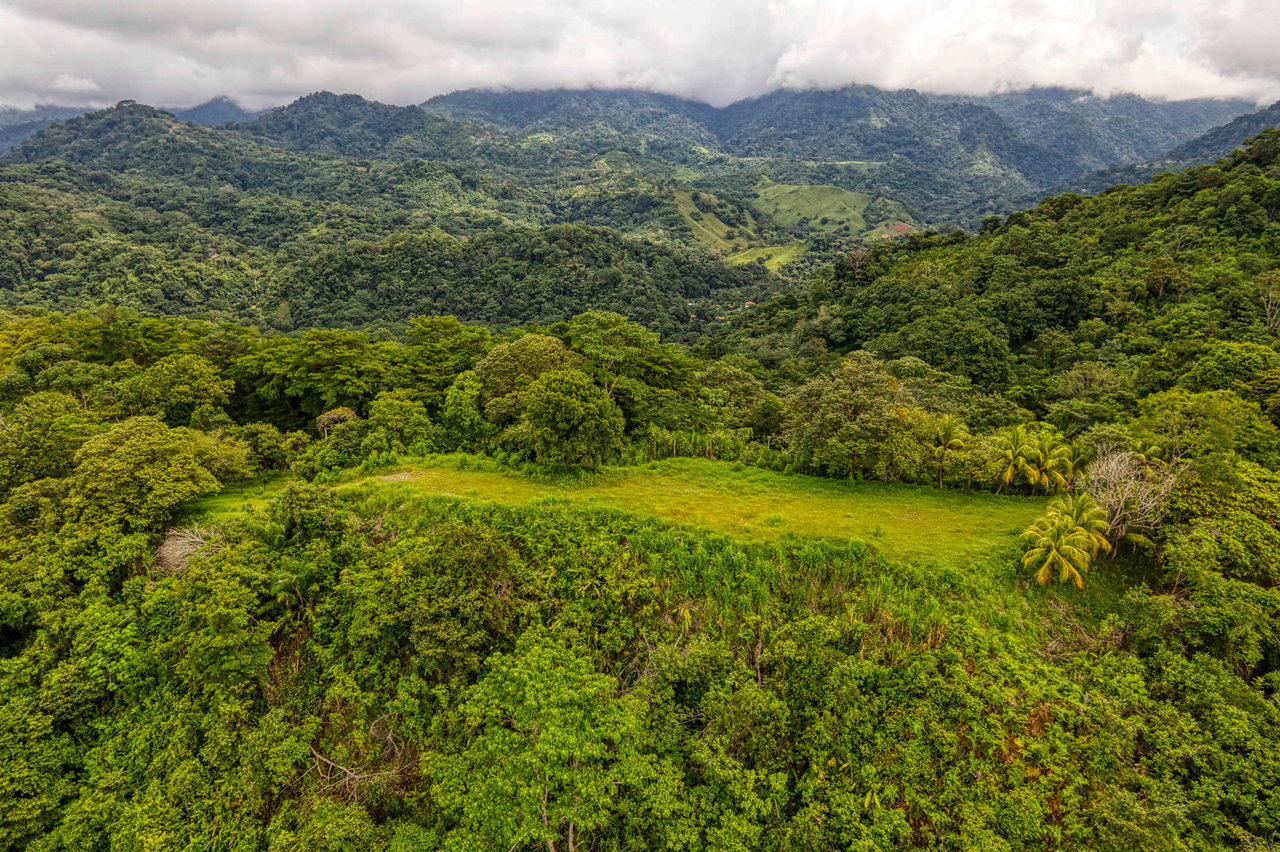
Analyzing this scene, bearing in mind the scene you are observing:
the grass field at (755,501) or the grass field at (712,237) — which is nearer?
the grass field at (755,501)

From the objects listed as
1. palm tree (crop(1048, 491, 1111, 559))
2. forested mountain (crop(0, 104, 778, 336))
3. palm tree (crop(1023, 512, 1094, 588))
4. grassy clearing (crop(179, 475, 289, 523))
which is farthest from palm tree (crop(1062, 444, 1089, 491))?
forested mountain (crop(0, 104, 778, 336))

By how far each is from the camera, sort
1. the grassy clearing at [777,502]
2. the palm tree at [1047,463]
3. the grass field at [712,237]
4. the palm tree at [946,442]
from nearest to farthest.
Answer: the grassy clearing at [777,502] < the palm tree at [1047,463] < the palm tree at [946,442] < the grass field at [712,237]

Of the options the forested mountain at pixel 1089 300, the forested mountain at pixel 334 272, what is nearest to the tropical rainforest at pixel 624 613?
the forested mountain at pixel 1089 300

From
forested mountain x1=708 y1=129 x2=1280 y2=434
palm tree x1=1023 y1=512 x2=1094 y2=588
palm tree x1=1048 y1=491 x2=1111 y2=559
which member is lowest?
palm tree x1=1023 y1=512 x2=1094 y2=588

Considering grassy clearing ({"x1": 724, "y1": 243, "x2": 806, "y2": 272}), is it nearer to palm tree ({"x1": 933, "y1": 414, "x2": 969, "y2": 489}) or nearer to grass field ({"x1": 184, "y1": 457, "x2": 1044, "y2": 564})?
palm tree ({"x1": 933, "y1": 414, "x2": 969, "y2": 489})

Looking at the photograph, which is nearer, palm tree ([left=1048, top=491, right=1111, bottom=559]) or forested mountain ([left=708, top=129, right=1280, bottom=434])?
palm tree ([left=1048, top=491, right=1111, bottom=559])

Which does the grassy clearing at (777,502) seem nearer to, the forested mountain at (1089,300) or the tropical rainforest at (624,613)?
the tropical rainforest at (624,613)
